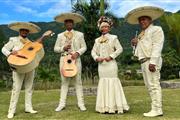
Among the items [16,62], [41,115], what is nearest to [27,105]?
[41,115]

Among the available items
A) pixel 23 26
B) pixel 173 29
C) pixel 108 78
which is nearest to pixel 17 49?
pixel 23 26

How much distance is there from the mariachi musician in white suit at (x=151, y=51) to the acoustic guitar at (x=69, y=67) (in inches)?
48.2

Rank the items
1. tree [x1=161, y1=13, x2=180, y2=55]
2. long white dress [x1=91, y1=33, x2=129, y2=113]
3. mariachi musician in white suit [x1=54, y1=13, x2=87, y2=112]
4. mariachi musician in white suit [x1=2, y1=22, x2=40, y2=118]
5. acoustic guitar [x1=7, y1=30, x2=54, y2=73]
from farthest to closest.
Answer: tree [x1=161, y1=13, x2=180, y2=55] → mariachi musician in white suit [x1=54, y1=13, x2=87, y2=112] → mariachi musician in white suit [x1=2, y1=22, x2=40, y2=118] → long white dress [x1=91, y1=33, x2=129, y2=113] → acoustic guitar [x1=7, y1=30, x2=54, y2=73]

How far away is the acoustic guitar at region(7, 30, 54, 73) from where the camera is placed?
7.45 meters

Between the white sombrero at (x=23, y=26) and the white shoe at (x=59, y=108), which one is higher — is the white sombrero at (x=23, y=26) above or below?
above

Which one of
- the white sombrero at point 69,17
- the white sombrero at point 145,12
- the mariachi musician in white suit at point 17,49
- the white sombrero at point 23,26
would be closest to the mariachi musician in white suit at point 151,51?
the white sombrero at point 145,12

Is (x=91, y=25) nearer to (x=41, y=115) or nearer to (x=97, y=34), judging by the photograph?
(x=97, y=34)

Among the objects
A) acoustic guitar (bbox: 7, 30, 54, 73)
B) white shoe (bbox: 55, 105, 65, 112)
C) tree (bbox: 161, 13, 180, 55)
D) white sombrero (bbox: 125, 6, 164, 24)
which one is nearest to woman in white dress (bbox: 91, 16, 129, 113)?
white sombrero (bbox: 125, 6, 164, 24)

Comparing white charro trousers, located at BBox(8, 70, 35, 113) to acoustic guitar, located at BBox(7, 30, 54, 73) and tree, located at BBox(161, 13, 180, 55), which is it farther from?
tree, located at BBox(161, 13, 180, 55)

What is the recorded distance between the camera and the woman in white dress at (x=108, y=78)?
770cm

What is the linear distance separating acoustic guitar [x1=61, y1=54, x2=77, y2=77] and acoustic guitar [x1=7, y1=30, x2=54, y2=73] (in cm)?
49

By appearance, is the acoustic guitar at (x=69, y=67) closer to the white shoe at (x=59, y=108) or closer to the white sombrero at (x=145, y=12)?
the white shoe at (x=59, y=108)

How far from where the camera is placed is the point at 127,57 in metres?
31.2

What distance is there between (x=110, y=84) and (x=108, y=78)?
124mm
